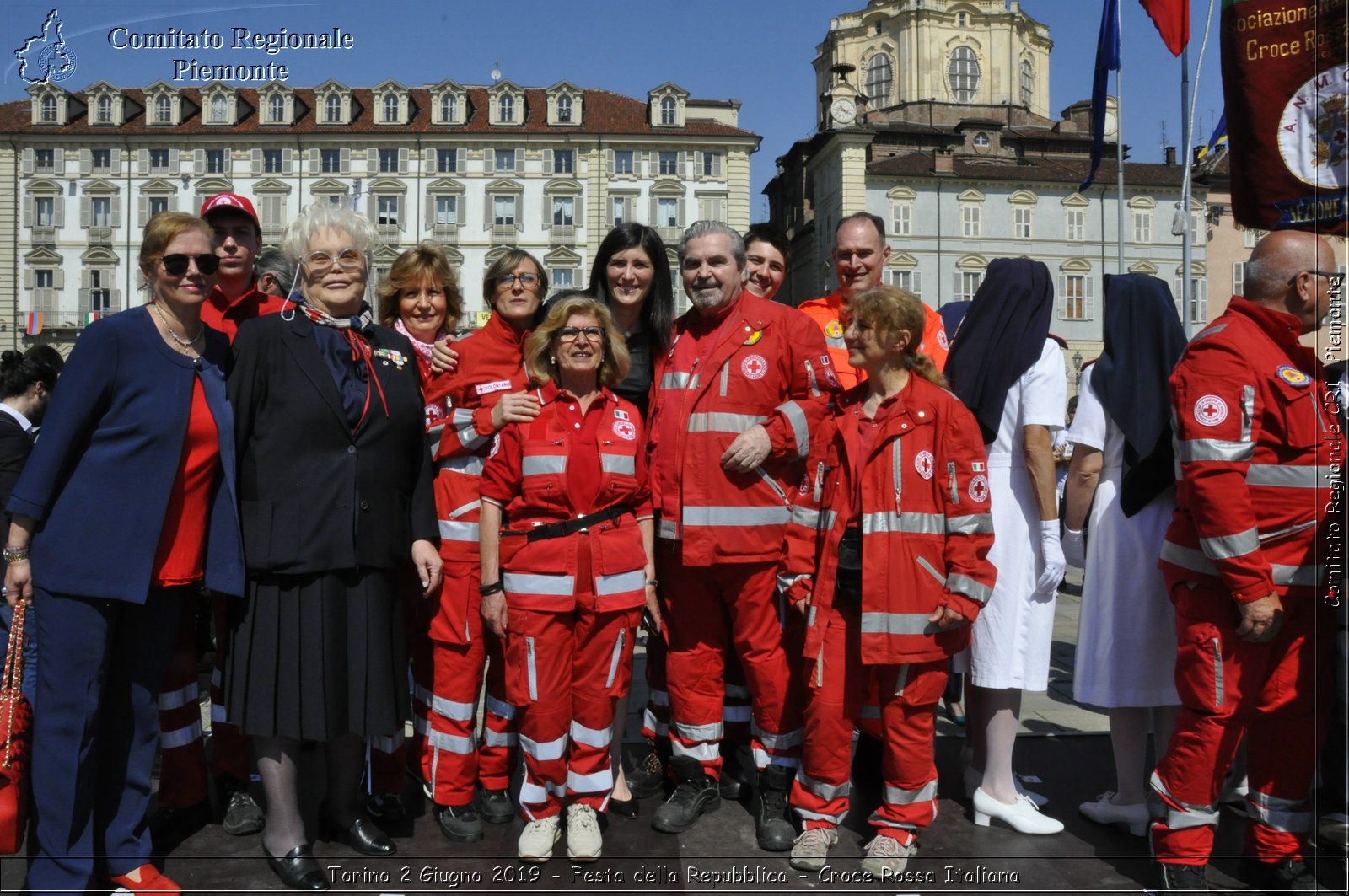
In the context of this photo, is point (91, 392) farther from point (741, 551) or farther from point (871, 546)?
point (871, 546)

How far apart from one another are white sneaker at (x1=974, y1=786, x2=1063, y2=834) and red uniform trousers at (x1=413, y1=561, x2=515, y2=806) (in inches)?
80.0

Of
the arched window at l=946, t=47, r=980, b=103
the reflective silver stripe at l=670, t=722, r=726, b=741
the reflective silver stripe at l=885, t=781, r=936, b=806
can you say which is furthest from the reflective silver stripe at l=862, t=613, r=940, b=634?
the arched window at l=946, t=47, r=980, b=103

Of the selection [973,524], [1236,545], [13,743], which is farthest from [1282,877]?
[13,743]

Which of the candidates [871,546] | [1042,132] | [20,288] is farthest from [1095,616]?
[1042,132]

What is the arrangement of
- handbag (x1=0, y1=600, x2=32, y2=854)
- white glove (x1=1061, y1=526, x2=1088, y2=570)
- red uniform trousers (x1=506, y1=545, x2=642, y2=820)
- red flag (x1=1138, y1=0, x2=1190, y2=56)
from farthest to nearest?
red flag (x1=1138, y1=0, x2=1190, y2=56) → white glove (x1=1061, y1=526, x2=1088, y2=570) → red uniform trousers (x1=506, y1=545, x2=642, y2=820) → handbag (x1=0, y1=600, x2=32, y2=854)

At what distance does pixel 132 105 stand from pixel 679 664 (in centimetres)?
5532

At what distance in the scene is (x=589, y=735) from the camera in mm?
4035

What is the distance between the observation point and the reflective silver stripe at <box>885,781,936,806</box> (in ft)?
12.9

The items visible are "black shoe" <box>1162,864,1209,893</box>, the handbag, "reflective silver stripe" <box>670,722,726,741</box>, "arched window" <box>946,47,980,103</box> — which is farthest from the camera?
"arched window" <box>946,47,980,103</box>

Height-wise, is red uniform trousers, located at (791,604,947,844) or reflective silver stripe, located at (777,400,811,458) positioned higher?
reflective silver stripe, located at (777,400,811,458)

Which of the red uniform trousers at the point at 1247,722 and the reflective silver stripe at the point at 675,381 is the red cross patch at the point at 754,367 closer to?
the reflective silver stripe at the point at 675,381

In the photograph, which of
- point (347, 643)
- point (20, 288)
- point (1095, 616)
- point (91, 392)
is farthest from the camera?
point (20, 288)

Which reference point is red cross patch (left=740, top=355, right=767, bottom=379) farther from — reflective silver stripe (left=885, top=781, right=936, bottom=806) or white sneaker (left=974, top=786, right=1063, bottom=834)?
white sneaker (left=974, top=786, right=1063, bottom=834)

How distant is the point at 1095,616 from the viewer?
14.6 feet
